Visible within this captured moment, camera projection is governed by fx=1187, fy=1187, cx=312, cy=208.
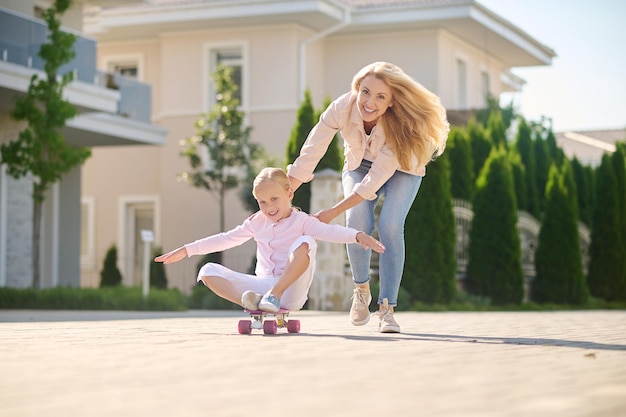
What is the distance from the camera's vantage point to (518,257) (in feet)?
70.1

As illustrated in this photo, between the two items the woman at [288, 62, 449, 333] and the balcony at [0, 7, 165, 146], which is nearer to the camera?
the woman at [288, 62, 449, 333]

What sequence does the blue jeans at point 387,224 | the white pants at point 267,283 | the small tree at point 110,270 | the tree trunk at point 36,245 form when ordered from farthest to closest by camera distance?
the small tree at point 110,270, the tree trunk at point 36,245, the blue jeans at point 387,224, the white pants at point 267,283

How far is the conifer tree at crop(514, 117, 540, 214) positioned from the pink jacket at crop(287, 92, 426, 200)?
61.0 ft

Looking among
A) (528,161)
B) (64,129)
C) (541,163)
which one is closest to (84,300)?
(64,129)

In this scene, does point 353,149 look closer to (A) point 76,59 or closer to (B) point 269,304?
(B) point 269,304

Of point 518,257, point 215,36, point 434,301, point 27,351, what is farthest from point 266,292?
point 215,36

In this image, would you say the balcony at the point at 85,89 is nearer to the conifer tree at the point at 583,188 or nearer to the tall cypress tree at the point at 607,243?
the tall cypress tree at the point at 607,243

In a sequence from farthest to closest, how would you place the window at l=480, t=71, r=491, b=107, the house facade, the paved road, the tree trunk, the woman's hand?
the window at l=480, t=71, r=491, b=107 < the house facade < the tree trunk < the woman's hand < the paved road


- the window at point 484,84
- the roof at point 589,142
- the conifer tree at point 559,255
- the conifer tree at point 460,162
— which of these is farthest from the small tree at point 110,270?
the roof at point 589,142

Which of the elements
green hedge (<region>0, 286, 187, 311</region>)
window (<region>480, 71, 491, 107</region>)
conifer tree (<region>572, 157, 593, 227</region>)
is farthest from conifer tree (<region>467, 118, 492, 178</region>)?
green hedge (<region>0, 286, 187, 311</region>)

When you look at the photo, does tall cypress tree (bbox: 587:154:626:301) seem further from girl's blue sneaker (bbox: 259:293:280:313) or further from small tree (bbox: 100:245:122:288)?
girl's blue sneaker (bbox: 259:293:280:313)

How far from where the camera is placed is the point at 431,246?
19406 mm

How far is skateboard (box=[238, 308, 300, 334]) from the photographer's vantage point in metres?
7.18

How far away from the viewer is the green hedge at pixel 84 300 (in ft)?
55.3
